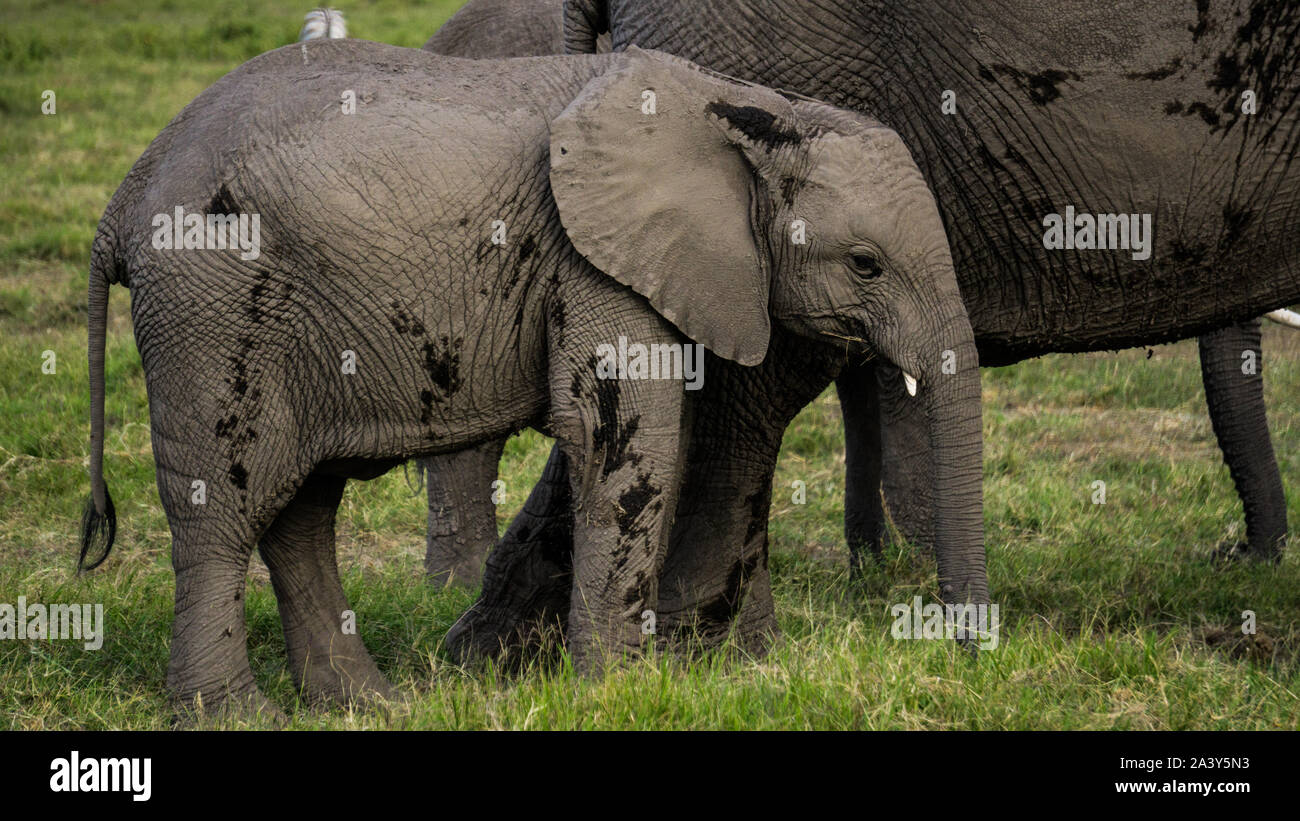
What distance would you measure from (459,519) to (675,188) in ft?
8.84

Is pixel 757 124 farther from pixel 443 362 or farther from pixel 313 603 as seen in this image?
pixel 313 603

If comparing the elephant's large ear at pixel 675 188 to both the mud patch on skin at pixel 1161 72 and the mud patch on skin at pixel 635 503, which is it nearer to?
the mud patch on skin at pixel 635 503

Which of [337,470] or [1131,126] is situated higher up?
[1131,126]

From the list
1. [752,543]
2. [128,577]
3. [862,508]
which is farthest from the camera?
[862,508]

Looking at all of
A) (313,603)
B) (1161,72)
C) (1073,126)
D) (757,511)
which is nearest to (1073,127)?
(1073,126)

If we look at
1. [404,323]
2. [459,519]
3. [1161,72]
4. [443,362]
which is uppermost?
[1161,72]

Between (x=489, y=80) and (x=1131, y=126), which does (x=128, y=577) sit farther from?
(x=1131, y=126)

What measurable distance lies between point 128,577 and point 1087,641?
363 centimetres

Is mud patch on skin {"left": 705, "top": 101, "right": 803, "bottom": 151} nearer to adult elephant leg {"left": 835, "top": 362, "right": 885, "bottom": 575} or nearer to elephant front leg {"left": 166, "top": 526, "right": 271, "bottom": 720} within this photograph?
elephant front leg {"left": 166, "top": 526, "right": 271, "bottom": 720}

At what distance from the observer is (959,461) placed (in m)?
4.37

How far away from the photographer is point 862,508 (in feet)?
21.8

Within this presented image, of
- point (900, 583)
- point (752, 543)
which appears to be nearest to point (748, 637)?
point (752, 543)

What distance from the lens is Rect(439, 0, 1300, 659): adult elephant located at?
461cm

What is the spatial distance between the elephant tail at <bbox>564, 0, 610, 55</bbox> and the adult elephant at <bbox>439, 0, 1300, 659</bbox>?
344 millimetres
